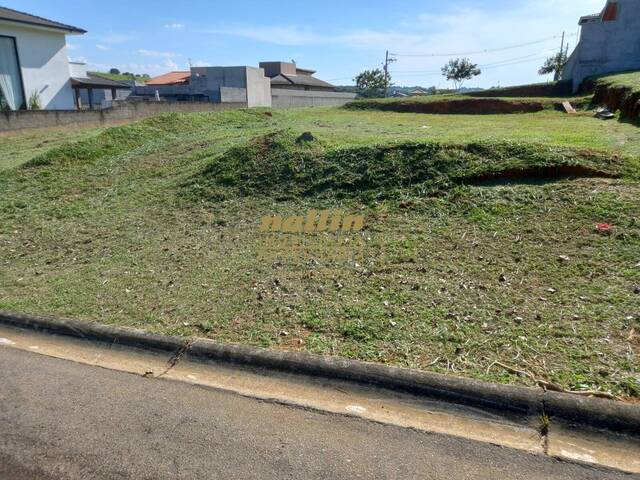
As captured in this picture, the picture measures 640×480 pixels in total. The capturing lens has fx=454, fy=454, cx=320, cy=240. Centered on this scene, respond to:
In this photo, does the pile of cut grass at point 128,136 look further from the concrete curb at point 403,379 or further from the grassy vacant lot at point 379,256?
the concrete curb at point 403,379

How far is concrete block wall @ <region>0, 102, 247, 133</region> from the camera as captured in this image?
45.0 ft

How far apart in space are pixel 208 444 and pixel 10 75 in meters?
23.1

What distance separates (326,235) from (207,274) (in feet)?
4.18

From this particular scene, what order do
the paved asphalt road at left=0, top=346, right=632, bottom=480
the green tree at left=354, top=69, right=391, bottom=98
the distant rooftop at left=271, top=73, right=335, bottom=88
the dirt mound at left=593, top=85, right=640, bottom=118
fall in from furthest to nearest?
1. the green tree at left=354, top=69, right=391, bottom=98
2. the distant rooftop at left=271, top=73, right=335, bottom=88
3. the dirt mound at left=593, top=85, right=640, bottom=118
4. the paved asphalt road at left=0, top=346, right=632, bottom=480

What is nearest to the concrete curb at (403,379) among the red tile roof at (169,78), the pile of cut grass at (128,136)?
the pile of cut grass at (128,136)

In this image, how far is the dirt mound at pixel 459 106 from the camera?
736 inches

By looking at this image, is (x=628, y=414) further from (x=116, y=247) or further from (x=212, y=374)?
(x=116, y=247)

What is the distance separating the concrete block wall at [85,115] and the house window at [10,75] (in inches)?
246

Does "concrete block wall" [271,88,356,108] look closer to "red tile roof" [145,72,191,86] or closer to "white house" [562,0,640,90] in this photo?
"white house" [562,0,640,90]

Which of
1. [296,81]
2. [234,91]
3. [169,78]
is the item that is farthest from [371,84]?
[234,91]

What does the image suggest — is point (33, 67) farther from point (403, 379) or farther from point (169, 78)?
point (169, 78)

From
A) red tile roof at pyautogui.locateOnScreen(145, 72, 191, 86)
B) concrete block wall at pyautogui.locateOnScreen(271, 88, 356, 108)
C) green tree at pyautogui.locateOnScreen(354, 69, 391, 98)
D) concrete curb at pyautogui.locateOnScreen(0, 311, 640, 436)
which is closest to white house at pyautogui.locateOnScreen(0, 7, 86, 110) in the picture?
concrete block wall at pyautogui.locateOnScreen(271, 88, 356, 108)

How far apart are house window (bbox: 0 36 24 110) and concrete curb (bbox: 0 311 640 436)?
827 inches

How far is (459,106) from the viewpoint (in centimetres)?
2164
